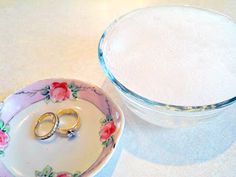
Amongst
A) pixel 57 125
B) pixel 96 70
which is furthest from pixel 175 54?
pixel 57 125

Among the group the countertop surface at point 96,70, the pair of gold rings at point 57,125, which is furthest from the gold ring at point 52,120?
the countertop surface at point 96,70

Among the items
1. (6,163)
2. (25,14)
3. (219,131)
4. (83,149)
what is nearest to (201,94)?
(219,131)

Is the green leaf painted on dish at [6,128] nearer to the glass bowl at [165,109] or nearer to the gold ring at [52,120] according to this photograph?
the gold ring at [52,120]

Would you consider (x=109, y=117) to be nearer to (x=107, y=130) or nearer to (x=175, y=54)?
(x=107, y=130)

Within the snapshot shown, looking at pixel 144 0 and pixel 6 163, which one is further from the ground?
pixel 144 0

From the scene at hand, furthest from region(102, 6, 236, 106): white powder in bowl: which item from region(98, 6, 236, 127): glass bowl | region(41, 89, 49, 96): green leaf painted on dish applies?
region(41, 89, 49, 96): green leaf painted on dish

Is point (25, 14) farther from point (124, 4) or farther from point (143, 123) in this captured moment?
point (143, 123)

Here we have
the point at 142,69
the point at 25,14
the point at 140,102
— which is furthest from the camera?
the point at 25,14
